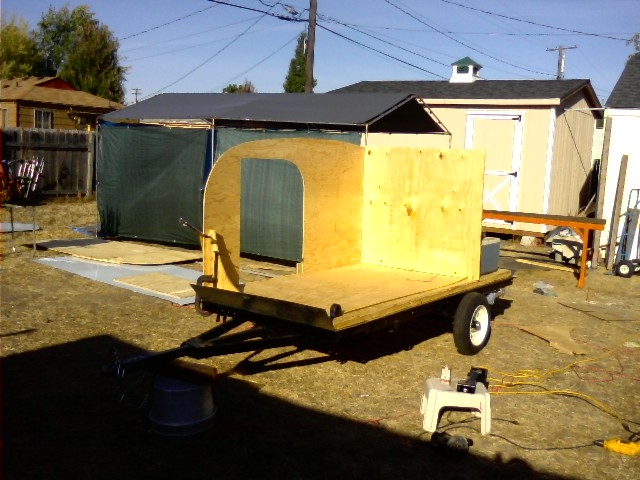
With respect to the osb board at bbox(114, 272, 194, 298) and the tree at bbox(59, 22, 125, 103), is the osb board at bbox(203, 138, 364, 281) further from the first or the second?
the tree at bbox(59, 22, 125, 103)

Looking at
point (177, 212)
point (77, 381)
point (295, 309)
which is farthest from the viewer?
point (177, 212)

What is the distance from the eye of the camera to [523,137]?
54.1 ft

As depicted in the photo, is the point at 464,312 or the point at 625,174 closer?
the point at 464,312

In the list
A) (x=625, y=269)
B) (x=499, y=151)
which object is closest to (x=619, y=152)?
(x=499, y=151)

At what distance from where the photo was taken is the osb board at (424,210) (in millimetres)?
7660

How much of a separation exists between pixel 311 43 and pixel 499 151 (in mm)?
7576

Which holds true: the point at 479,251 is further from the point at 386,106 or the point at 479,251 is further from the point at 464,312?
the point at 386,106

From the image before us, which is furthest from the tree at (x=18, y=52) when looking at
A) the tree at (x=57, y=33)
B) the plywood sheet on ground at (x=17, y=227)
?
the plywood sheet on ground at (x=17, y=227)

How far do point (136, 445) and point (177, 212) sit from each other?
876cm

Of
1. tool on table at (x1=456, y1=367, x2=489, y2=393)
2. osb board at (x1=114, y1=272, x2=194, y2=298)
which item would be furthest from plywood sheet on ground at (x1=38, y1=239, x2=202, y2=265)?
tool on table at (x1=456, y1=367, x2=489, y2=393)

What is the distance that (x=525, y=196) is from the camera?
16562 millimetres

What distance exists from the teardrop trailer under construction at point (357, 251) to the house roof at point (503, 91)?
9.06 meters

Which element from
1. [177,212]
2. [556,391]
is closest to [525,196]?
[177,212]

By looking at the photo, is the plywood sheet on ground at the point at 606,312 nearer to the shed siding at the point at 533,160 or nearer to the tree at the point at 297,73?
the shed siding at the point at 533,160
